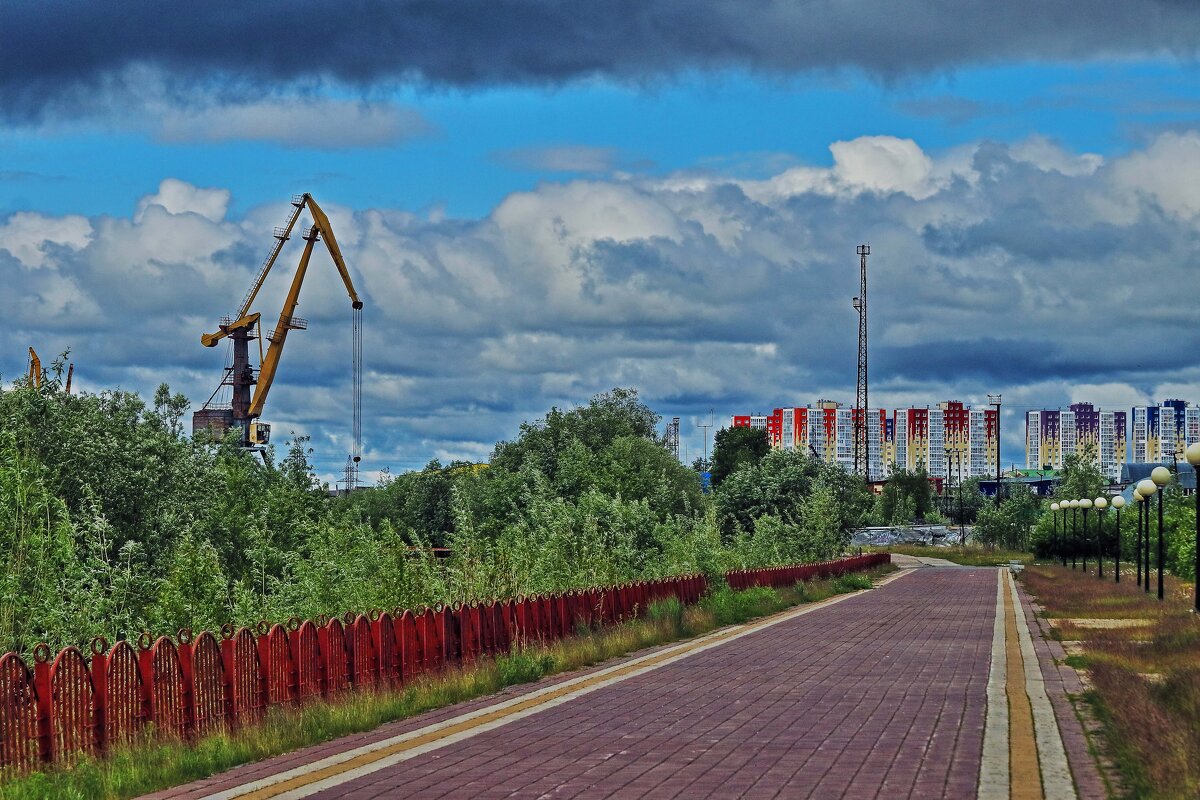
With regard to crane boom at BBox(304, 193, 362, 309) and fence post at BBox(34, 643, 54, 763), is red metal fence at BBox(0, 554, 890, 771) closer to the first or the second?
fence post at BBox(34, 643, 54, 763)

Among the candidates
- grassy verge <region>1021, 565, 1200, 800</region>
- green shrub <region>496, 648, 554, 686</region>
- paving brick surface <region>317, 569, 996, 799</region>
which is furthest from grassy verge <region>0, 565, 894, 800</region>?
grassy verge <region>1021, 565, 1200, 800</region>

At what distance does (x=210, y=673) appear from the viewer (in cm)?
1277

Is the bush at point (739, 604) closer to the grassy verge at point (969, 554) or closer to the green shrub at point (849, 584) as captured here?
the green shrub at point (849, 584)

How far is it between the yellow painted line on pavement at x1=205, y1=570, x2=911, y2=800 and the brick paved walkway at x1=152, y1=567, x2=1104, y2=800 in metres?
0.16

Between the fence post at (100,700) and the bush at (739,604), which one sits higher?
the fence post at (100,700)

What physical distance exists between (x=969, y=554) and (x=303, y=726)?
100 metres

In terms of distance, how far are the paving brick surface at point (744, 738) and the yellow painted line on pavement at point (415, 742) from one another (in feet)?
0.68

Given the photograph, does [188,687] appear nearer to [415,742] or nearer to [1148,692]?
[415,742]

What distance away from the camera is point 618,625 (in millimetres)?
24672

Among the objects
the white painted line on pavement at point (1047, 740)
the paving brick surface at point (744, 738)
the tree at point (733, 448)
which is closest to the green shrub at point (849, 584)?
the paving brick surface at point (744, 738)

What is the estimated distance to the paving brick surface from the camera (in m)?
9.75

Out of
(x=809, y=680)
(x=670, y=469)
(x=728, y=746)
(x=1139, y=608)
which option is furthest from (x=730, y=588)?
(x=670, y=469)

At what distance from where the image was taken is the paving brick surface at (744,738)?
975cm

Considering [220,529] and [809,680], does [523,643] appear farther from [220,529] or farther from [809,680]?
[220,529]
